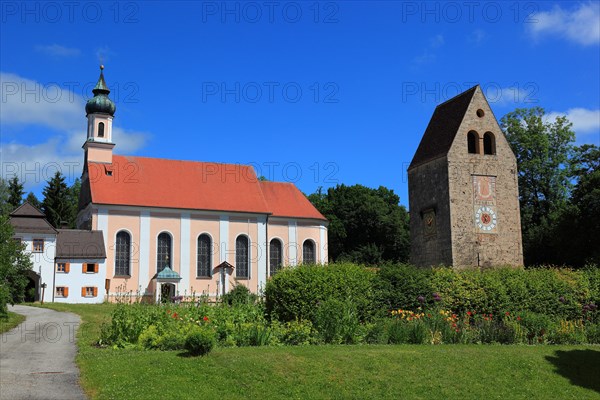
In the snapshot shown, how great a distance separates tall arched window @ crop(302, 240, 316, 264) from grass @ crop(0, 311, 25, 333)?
1091 inches

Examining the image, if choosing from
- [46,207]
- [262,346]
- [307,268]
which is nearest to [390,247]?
[46,207]

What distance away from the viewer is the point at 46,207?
68.4 metres

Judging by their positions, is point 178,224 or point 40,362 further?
point 178,224

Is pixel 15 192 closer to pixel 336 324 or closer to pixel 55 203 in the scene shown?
pixel 55 203

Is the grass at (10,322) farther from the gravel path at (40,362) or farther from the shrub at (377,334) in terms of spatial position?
the shrub at (377,334)

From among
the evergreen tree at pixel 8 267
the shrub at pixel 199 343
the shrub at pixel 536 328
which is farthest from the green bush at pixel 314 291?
the evergreen tree at pixel 8 267

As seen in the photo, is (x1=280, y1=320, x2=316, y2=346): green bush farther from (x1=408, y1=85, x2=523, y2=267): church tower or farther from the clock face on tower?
the clock face on tower

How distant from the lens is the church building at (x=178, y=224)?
43.9 meters

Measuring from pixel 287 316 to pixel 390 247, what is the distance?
54.1 m

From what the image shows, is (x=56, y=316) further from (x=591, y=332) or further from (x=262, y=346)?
(x=591, y=332)

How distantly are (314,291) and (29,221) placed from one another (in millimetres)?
30114

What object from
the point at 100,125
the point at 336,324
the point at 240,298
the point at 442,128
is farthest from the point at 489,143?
the point at 100,125

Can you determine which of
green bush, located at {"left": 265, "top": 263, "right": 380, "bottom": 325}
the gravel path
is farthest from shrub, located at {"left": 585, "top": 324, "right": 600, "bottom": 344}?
the gravel path

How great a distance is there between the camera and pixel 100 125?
160 ft
